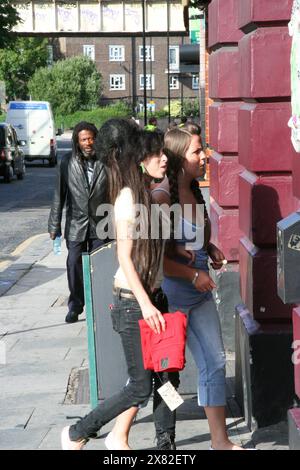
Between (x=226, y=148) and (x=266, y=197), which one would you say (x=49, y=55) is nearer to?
(x=226, y=148)

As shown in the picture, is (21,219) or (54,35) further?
(54,35)

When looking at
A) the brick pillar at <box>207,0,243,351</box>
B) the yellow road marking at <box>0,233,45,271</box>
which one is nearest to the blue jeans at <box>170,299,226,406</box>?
the brick pillar at <box>207,0,243,351</box>

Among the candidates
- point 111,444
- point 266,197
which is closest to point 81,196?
point 266,197

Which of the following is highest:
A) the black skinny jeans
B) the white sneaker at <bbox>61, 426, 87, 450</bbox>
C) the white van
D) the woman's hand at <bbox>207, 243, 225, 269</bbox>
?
the woman's hand at <bbox>207, 243, 225, 269</bbox>

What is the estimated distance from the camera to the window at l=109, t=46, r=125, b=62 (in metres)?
112

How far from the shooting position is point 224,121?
30.7 ft

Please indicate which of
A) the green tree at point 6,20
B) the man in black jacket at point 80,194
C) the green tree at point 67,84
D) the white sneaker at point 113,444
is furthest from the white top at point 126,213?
the green tree at point 67,84

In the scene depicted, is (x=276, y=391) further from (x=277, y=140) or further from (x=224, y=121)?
(x=224, y=121)

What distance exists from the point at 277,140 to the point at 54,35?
4879 centimetres

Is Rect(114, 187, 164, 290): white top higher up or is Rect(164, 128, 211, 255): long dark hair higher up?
Rect(164, 128, 211, 255): long dark hair

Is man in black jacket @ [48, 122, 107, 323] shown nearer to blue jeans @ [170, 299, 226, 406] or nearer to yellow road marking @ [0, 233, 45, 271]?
blue jeans @ [170, 299, 226, 406]

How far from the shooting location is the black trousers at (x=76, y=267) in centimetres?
1017

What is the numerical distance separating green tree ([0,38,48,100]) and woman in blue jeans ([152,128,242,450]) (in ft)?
317

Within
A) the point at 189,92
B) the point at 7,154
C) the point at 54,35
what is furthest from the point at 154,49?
the point at 7,154
